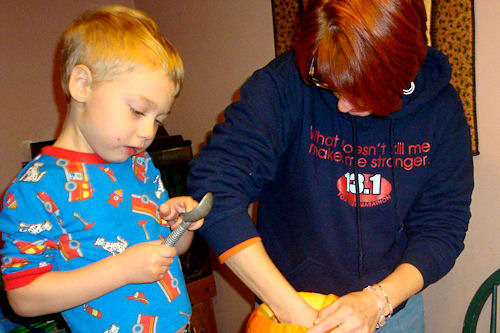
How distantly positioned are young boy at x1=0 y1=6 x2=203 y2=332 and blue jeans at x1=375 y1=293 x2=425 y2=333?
0.47 m

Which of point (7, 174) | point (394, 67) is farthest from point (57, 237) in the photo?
point (7, 174)

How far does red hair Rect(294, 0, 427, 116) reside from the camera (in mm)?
755

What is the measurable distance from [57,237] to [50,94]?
1.64 meters

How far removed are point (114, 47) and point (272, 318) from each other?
0.57 meters

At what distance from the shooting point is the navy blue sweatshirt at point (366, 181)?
947 millimetres

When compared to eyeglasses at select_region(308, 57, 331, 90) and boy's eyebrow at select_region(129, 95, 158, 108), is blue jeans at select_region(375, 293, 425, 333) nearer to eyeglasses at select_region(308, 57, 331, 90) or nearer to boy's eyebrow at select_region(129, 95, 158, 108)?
eyeglasses at select_region(308, 57, 331, 90)

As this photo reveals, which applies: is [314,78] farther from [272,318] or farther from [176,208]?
[272,318]

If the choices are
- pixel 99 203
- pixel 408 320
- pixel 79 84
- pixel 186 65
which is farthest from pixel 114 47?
pixel 186 65

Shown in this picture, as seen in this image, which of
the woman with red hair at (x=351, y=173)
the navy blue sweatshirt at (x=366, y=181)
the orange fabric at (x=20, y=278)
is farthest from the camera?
the navy blue sweatshirt at (x=366, y=181)

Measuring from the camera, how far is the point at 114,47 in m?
0.79

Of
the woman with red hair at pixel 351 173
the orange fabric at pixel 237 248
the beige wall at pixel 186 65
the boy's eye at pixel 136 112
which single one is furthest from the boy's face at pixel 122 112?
the beige wall at pixel 186 65

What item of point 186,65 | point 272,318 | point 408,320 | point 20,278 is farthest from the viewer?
point 186,65

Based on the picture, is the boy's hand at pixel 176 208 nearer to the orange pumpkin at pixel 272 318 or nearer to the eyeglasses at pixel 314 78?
the orange pumpkin at pixel 272 318

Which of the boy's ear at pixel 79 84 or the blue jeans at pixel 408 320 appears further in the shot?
the blue jeans at pixel 408 320
